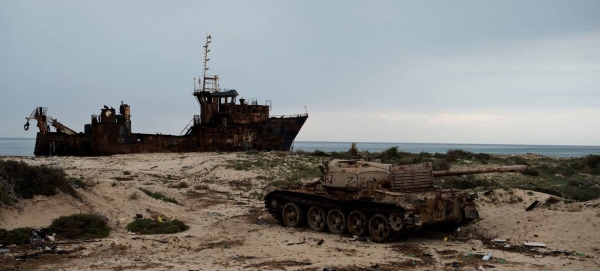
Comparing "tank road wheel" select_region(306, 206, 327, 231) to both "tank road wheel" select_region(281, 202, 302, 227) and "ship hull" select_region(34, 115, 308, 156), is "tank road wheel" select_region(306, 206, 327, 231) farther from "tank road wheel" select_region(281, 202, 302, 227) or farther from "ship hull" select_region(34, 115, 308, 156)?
"ship hull" select_region(34, 115, 308, 156)

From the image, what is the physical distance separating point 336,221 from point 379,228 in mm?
1536

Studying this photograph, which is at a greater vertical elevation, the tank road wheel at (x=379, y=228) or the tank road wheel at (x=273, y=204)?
the tank road wheel at (x=273, y=204)

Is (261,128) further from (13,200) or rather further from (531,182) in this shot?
(13,200)

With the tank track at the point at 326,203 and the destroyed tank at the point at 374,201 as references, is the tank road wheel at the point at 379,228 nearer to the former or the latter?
the destroyed tank at the point at 374,201

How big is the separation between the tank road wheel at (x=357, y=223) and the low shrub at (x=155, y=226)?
14.8 feet

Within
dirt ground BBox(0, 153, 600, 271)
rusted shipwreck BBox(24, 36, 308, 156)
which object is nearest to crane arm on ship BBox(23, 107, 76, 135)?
rusted shipwreck BBox(24, 36, 308, 156)

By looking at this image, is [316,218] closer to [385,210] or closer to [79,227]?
[385,210]

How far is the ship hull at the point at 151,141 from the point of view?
40.2 meters

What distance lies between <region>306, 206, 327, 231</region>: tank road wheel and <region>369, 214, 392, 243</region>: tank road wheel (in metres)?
1.82

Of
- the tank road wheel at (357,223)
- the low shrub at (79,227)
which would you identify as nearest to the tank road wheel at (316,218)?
the tank road wheel at (357,223)

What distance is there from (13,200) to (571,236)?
1356 centimetres

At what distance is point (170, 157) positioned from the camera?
36125mm

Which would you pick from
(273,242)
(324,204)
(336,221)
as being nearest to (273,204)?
(324,204)

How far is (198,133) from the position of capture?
4094 cm
